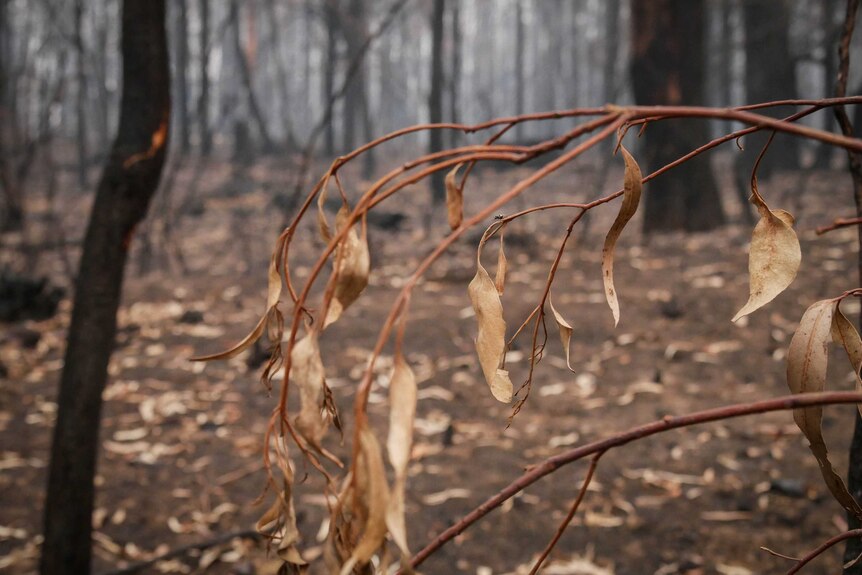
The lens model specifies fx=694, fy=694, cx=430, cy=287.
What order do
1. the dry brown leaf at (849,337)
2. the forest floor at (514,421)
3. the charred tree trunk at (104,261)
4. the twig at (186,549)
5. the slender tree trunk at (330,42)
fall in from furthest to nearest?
the slender tree trunk at (330,42)
the forest floor at (514,421)
the twig at (186,549)
the charred tree trunk at (104,261)
the dry brown leaf at (849,337)

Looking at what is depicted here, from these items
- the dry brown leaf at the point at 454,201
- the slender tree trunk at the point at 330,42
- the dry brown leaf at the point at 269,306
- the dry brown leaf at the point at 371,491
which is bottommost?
the dry brown leaf at the point at 371,491

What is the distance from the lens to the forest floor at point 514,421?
2.61 m

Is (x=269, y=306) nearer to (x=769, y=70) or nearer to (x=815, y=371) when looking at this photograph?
(x=815, y=371)

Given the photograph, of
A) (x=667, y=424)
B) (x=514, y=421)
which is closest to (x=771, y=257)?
(x=667, y=424)

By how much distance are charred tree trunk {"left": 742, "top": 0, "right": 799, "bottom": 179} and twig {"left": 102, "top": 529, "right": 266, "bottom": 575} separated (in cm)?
876

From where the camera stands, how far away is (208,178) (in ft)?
47.8

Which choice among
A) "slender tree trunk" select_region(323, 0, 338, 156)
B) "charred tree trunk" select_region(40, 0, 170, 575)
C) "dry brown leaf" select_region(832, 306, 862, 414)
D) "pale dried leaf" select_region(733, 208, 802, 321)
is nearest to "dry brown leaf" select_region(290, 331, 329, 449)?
A: "pale dried leaf" select_region(733, 208, 802, 321)

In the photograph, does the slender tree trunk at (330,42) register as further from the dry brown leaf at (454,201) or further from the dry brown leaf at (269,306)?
the dry brown leaf at (454,201)

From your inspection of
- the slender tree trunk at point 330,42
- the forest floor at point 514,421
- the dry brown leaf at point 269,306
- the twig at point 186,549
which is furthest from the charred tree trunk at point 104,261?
the slender tree trunk at point 330,42

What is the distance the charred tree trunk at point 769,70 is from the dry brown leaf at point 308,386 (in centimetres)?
1002

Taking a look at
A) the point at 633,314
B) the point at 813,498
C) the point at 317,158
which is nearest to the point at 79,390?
the point at 813,498

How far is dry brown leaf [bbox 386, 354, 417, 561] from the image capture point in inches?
17.8

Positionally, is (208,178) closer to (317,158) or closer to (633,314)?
(317,158)

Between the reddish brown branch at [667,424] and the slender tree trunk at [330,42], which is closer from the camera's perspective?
the reddish brown branch at [667,424]
